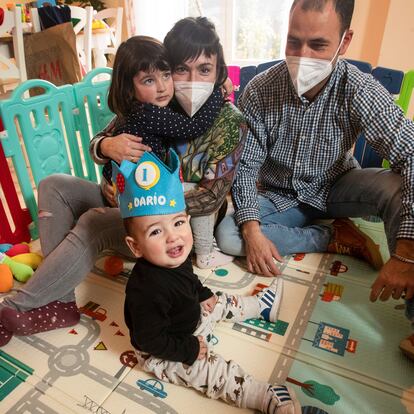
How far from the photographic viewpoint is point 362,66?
1.50 metres

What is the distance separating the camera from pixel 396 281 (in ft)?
2.87

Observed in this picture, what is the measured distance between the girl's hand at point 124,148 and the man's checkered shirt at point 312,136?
1.33 feet

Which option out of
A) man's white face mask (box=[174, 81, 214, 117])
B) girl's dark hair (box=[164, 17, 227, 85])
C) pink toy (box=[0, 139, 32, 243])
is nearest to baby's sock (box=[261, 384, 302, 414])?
man's white face mask (box=[174, 81, 214, 117])

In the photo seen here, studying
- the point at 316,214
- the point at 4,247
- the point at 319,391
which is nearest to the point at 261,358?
the point at 319,391

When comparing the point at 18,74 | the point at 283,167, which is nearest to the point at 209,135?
the point at 283,167

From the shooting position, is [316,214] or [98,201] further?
[316,214]

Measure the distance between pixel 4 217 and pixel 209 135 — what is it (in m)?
0.86

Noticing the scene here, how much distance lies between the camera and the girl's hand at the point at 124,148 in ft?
3.29

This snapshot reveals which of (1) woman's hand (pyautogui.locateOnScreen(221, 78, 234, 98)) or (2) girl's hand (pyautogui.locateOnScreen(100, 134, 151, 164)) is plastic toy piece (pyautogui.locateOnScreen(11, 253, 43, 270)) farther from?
(1) woman's hand (pyautogui.locateOnScreen(221, 78, 234, 98))

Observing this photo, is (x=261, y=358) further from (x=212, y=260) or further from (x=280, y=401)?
(x=212, y=260)

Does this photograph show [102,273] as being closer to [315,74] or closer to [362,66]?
[315,74]

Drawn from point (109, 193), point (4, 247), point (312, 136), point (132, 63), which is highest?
point (132, 63)

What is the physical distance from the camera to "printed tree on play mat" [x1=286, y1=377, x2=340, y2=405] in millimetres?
792

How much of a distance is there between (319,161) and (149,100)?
0.61 m
